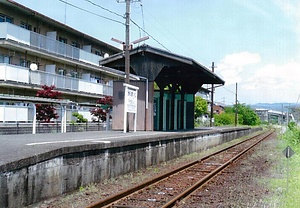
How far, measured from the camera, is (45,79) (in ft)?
98.6

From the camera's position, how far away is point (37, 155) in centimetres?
774

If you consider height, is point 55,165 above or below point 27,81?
below

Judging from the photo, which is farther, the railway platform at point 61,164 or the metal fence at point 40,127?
the metal fence at point 40,127

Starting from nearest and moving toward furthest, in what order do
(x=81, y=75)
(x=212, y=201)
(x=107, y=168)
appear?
(x=212, y=201)
(x=107, y=168)
(x=81, y=75)

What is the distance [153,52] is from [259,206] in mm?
15361

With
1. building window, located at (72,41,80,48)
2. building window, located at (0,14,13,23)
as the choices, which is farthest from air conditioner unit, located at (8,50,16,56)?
building window, located at (72,41,80,48)

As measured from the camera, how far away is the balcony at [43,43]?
84.8ft

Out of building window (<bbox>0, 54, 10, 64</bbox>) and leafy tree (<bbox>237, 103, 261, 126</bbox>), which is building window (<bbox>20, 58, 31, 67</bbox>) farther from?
leafy tree (<bbox>237, 103, 261, 126</bbox>)

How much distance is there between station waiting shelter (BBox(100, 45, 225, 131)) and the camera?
2268cm

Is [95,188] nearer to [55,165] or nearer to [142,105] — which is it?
[55,165]

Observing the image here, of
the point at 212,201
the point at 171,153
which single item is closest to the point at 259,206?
the point at 212,201

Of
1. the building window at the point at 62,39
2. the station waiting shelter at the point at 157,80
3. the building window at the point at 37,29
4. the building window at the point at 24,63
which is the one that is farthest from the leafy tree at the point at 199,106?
the building window at the point at 24,63

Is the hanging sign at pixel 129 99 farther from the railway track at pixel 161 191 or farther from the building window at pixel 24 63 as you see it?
the building window at pixel 24 63

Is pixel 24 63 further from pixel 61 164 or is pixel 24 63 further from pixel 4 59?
pixel 61 164
